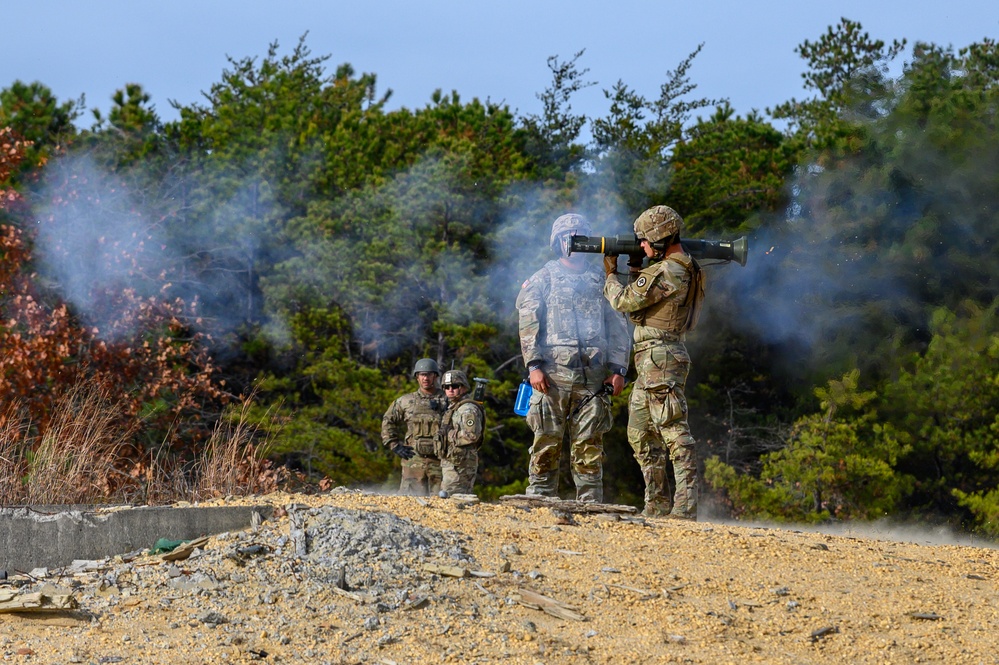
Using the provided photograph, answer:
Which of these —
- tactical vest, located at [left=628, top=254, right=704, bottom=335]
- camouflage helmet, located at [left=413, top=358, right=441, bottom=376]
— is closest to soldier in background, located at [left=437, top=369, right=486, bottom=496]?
camouflage helmet, located at [left=413, top=358, right=441, bottom=376]

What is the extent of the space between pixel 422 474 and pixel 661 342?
378cm

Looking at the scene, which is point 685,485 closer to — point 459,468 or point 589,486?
point 589,486

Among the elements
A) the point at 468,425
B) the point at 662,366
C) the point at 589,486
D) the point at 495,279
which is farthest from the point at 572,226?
the point at 495,279

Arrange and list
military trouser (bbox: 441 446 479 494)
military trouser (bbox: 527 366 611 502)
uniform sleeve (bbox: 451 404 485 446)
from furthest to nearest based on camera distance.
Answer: military trouser (bbox: 441 446 479 494)
uniform sleeve (bbox: 451 404 485 446)
military trouser (bbox: 527 366 611 502)

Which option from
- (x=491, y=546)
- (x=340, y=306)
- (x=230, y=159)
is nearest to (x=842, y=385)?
(x=340, y=306)

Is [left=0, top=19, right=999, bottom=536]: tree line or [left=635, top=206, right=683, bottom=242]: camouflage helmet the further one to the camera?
[left=0, top=19, right=999, bottom=536]: tree line

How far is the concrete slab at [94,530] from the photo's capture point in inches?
259

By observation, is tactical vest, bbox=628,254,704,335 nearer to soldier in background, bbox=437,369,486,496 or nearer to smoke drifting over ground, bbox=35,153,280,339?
soldier in background, bbox=437,369,486,496

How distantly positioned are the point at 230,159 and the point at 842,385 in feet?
28.7

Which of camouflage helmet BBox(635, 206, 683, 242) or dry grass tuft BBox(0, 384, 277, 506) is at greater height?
camouflage helmet BBox(635, 206, 683, 242)

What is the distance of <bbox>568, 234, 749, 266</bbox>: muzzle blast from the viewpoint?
8508 mm

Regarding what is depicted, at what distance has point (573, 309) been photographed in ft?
29.5

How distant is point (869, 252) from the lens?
57.8 feet

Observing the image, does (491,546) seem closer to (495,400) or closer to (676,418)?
(676,418)
